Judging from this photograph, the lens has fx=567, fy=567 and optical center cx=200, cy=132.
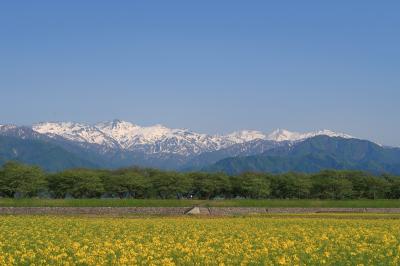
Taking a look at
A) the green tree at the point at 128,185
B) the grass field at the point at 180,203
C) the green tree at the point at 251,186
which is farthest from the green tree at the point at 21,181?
the green tree at the point at 251,186

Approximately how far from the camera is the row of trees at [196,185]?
492 ft

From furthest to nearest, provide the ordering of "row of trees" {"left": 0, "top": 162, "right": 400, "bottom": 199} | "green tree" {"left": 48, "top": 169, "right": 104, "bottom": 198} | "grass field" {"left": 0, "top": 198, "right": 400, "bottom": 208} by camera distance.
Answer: "row of trees" {"left": 0, "top": 162, "right": 400, "bottom": 199}, "green tree" {"left": 48, "top": 169, "right": 104, "bottom": 198}, "grass field" {"left": 0, "top": 198, "right": 400, "bottom": 208}

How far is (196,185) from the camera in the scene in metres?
159

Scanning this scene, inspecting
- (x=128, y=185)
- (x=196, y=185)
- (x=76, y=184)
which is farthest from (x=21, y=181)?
(x=196, y=185)

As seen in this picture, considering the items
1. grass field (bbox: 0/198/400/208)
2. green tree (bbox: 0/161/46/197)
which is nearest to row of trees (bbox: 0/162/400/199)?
green tree (bbox: 0/161/46/197)

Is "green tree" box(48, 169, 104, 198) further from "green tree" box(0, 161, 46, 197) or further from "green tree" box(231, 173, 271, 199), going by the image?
"green tree" box(231, 173, 271, 199)

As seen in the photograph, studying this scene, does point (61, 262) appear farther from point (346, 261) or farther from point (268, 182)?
point (268, 182)

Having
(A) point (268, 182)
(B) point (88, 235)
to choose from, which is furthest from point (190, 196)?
(B) point (88, 235)

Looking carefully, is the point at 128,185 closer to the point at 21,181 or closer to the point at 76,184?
the point at 76,184

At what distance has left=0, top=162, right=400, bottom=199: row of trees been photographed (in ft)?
492

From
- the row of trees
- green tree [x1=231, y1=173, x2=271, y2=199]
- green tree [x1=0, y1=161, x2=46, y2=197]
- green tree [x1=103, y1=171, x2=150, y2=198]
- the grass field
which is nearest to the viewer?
the grass field

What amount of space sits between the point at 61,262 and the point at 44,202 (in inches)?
3929

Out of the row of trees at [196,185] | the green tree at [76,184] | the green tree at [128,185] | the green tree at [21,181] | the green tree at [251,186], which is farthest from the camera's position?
the green tree at [251,186]

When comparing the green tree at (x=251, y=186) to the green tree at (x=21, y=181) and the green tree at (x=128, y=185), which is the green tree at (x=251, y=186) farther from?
the green tree at (x=21, y=181)
